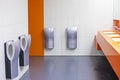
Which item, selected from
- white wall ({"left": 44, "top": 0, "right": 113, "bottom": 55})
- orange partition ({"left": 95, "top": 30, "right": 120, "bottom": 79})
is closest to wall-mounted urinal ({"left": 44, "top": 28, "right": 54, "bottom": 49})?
white wall ({"left": 44, "top": 0, "right": 113, "bottom": 55})

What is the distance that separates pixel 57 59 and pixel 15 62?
2.81m

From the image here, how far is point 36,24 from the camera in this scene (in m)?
8.08

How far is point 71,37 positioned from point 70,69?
1.77m

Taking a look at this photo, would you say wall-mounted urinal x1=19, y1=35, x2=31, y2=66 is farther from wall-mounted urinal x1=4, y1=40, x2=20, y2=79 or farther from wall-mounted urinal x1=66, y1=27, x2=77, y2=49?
wall-mounted urinal x1=66, y1=27, x2=77, y2=49

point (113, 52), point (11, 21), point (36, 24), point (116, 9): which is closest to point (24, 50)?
point (11, 21)

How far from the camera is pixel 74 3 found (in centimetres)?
797

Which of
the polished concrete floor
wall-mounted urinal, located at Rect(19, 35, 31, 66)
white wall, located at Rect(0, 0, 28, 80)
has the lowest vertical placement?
the polished concrete floor

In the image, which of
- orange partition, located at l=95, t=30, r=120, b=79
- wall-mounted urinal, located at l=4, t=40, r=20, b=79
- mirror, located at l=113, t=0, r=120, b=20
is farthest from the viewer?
mirror, located at l=113, t=0, r=120, b=20

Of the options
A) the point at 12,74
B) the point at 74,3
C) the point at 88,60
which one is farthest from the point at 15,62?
the point at 74,3

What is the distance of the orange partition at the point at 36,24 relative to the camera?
801 cm

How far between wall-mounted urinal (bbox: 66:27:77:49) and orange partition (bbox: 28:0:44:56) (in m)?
0.88

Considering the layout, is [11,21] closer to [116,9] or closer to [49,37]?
[49,37]

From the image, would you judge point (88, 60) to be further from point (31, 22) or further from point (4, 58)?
point (4, 58)

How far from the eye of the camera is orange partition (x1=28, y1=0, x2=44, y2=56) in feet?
26.3
